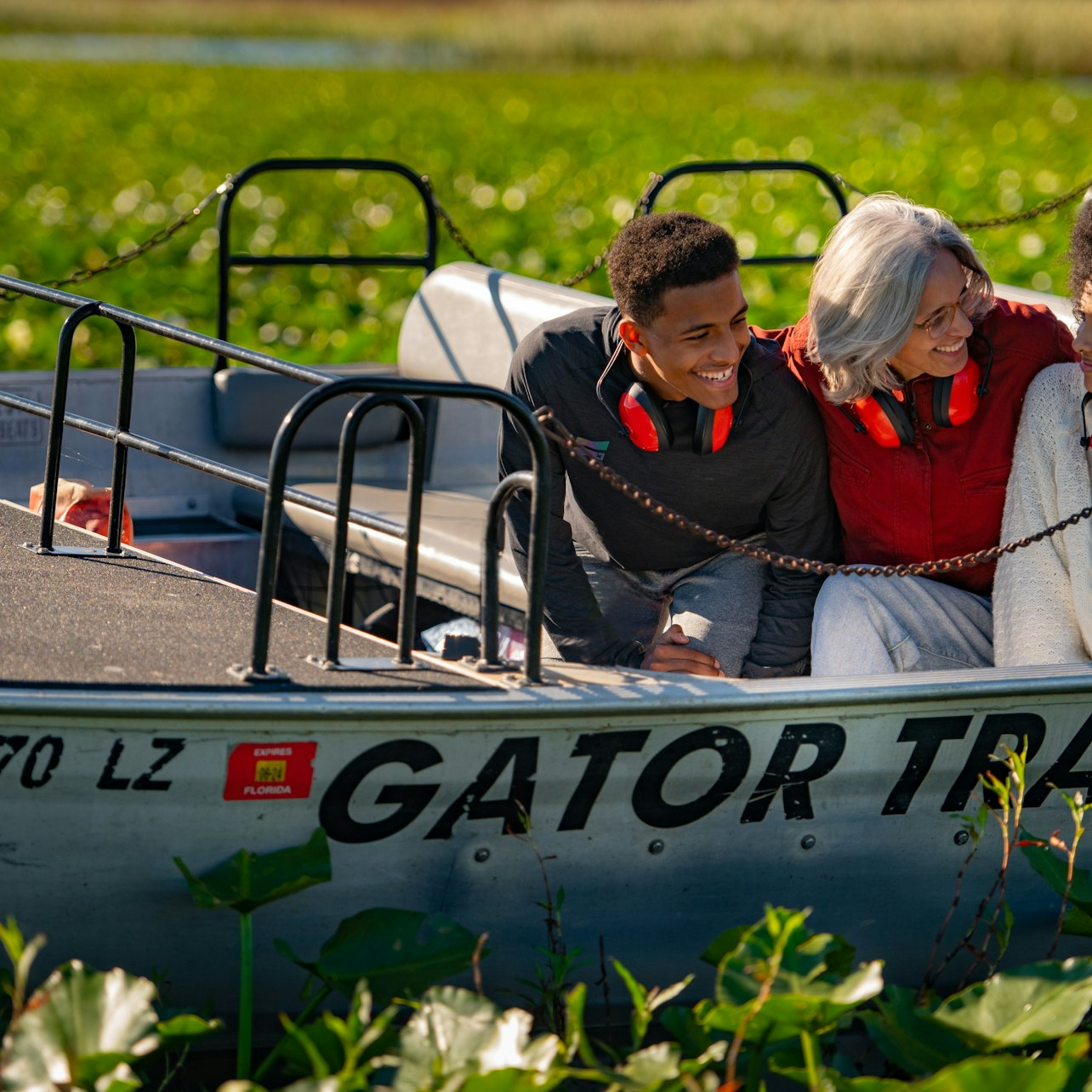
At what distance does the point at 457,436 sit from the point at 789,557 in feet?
8.04

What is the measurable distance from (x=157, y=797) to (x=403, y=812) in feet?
1.38

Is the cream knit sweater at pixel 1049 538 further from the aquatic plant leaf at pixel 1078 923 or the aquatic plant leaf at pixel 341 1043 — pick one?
the aquatic plant leaf at pixel 341 1043

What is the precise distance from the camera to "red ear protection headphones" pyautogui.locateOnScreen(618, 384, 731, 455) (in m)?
3.50

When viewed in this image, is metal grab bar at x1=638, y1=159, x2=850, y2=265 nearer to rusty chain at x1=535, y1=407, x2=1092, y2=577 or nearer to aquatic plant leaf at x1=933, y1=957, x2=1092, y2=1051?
rusty chain at x1=535, y1=407, x2=1092, y2=577

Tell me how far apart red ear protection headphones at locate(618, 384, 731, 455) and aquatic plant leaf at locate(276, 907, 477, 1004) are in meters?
1.14

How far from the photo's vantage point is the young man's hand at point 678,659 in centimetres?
346

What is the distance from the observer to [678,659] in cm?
346

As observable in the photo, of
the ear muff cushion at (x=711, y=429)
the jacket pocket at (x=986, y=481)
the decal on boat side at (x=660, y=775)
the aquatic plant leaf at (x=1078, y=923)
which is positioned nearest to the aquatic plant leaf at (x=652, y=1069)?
the decal on boat side at (x=660, y=775)

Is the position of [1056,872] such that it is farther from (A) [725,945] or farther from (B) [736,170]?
(B) [736,170]

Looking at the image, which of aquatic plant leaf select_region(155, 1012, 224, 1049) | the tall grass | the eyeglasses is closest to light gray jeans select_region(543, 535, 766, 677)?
the eyeglasses

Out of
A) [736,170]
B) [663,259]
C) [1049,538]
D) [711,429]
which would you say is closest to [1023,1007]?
[1049,538]

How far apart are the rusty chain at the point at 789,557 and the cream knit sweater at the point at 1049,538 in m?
0.03

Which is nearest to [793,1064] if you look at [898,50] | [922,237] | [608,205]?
[922,237]

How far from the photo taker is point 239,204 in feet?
50.1
